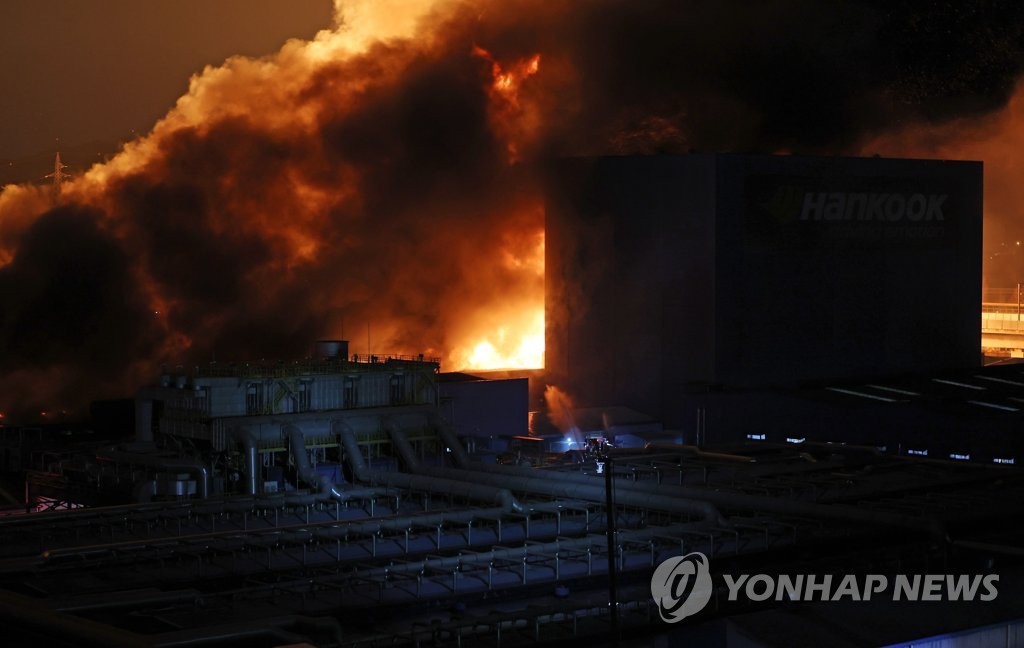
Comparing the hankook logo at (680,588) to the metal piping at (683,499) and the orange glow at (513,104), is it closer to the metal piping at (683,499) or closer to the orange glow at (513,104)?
the metal piping at (683,499)

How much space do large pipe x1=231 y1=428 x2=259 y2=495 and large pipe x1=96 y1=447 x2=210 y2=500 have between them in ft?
3.80

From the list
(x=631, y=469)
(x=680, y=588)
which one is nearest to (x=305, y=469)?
(x=631, y=469)

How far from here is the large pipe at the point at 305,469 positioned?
33744mm

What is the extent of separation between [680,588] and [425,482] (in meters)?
10.9

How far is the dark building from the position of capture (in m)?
49.2

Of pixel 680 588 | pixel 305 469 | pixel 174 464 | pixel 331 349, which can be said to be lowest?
pixel 680 588

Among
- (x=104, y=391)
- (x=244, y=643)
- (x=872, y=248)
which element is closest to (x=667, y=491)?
(x=244, y=643)

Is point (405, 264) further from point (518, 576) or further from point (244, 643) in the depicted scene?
point (244, 643)

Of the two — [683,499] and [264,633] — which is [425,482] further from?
[264,633]

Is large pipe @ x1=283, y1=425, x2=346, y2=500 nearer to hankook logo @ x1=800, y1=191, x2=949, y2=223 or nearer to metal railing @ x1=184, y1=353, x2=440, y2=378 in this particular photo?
metal railing @ x1=184, y1=353, x2=440, y2=378

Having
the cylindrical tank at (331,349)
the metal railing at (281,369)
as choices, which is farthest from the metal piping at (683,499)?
the cylindrical tank at (331,349)

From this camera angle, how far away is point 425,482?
3447cm

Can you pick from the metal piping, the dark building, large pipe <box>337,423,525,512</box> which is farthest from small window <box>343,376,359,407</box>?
the dark building

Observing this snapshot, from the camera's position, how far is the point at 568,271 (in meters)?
52.1
